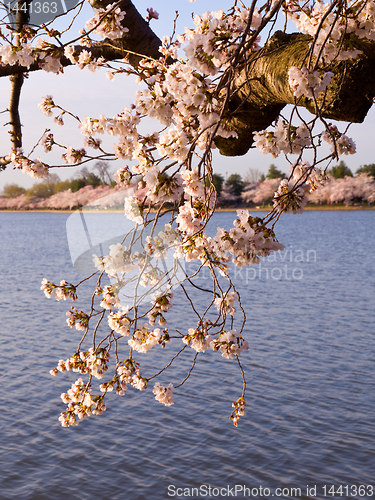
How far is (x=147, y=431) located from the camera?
29.1ft

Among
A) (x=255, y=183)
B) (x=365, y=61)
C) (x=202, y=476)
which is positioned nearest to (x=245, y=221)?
(x=365, y=61)

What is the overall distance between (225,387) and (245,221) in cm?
895

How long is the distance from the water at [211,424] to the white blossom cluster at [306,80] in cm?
652

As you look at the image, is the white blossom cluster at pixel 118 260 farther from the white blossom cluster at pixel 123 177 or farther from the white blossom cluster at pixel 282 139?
the white blossom cluster at pixel 282 139

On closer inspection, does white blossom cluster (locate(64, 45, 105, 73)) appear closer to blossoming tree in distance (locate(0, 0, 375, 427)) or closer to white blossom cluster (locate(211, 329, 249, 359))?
blossoming tree in distance (locate(0, 0, 375, 427))

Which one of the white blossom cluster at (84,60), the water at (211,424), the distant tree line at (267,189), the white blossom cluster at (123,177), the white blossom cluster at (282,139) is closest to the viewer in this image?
the white blossom cluster at (282,139)

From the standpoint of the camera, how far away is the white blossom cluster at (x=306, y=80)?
2.21m

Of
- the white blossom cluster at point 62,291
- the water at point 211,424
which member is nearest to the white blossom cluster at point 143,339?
the white blossom cluster at point 62,291

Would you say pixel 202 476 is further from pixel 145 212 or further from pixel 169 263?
pixel 169 263

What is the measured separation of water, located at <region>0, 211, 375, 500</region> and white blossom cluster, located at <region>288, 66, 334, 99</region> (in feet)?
21.4

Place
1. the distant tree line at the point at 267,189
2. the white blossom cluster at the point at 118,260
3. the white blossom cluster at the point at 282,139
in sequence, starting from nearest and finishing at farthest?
the white blossom cluster at the point at 282,139 < the white blossom cluster at the point at 118,260 < the distant tree line at the point at 267,189

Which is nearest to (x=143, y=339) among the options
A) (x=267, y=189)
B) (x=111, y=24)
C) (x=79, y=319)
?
(x=79, y=319)

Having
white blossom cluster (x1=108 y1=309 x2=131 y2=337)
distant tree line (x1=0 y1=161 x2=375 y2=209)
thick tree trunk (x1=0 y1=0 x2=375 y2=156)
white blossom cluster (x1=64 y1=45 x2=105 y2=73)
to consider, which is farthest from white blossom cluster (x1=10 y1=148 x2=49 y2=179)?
distant tree line (x1=0 y1=161 x2=375 y2=209)

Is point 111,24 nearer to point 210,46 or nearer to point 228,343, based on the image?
point 210,46
